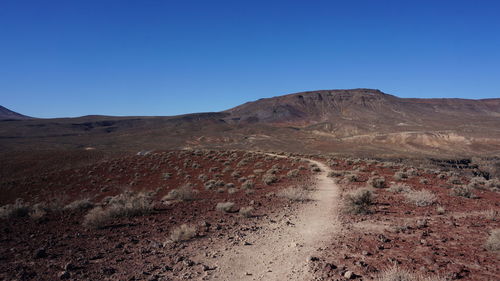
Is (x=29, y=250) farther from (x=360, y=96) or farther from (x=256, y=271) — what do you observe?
(x=360, y=96)

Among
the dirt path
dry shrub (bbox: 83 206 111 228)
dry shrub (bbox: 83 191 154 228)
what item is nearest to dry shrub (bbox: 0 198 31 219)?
dry shrub (bbox: 83 191 154 228)

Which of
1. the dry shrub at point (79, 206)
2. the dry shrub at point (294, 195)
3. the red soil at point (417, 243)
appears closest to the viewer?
the red soil at point (417, 243)

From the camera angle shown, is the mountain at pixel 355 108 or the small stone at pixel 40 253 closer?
the small stone at pixel 40 253

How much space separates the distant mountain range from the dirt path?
48089 mm

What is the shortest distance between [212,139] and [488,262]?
76206 mm

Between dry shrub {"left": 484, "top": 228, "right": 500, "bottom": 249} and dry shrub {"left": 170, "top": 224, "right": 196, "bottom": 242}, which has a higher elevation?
dry shrub {"left": 484, "top": 228, "right": 500, "bottom": 249}

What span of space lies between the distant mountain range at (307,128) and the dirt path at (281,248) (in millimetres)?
48089

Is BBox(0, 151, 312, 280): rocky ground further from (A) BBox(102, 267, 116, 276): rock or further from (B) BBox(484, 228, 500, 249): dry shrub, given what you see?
(B) BBox(484, 228, 500, 249): dry shrub

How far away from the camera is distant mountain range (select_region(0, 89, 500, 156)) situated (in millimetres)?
62031

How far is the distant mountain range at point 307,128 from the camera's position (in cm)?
6203

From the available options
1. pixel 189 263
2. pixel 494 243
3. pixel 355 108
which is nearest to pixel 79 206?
pixel 189 263

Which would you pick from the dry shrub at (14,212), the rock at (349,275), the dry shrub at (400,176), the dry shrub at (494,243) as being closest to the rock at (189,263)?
the rock at (349,275)

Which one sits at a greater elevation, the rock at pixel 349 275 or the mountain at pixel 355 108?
the mountain at pixel 355 108

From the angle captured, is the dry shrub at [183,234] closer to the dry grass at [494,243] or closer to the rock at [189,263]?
the rock at [189,263]
